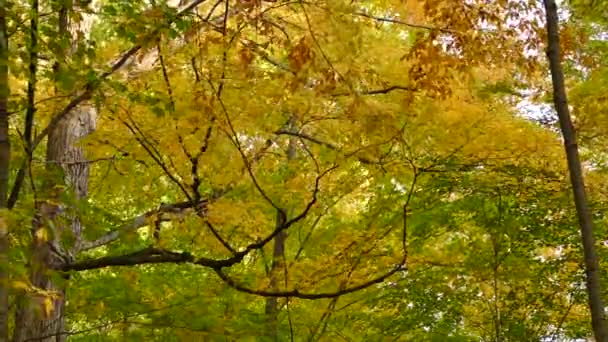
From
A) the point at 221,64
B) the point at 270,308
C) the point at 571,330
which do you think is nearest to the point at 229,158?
the point at 221,64

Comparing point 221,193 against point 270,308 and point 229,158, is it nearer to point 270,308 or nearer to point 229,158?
point 229,158

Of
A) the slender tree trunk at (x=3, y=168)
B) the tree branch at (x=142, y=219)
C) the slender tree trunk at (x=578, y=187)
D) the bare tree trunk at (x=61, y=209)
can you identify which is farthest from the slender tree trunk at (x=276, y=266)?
the slender tree trunk at (x=3, y=168)

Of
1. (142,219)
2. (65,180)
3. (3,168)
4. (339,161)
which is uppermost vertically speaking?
(65,180)

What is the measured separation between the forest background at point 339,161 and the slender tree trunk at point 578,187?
0.01m

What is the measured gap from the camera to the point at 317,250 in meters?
7.39

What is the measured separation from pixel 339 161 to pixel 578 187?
6.70ft

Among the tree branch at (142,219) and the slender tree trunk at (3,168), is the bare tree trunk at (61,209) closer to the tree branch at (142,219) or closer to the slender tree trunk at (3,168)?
the tree branch at (142,219)

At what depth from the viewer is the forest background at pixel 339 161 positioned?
4141mm

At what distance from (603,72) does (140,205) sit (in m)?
5.24

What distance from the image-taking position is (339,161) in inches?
194

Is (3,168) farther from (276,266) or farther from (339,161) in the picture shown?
(276,266)

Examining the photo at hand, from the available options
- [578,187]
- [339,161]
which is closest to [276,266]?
[339,161]

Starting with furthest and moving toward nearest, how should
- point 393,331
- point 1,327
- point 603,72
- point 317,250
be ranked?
point 317,250, point 393,331, point 603,72, point 1,327

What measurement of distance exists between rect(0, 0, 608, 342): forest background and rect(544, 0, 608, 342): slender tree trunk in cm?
1
